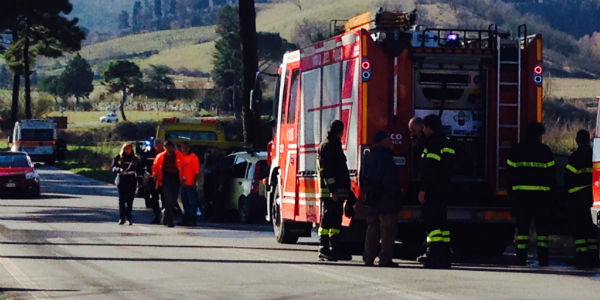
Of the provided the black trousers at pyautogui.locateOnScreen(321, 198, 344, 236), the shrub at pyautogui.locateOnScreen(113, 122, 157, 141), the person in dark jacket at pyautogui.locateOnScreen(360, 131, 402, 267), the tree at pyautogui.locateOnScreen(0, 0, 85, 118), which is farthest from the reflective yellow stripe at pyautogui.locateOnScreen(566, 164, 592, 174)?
the shrub at pyautogui.locateOnScreen(113, 122, 157, 141)

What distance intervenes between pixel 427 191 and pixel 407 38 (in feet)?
7.29

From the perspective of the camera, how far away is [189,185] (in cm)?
2631

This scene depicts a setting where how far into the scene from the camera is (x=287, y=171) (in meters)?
20.2

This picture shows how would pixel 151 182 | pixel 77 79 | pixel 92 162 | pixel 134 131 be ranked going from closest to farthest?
pixel 151 182 → pixel 92 162 → pixel 134 131 → pixel 77 79

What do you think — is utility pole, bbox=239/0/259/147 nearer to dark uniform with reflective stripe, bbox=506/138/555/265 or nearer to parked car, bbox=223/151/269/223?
parked car, bbox=223/151/269/223

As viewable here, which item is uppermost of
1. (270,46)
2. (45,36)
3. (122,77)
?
(270,46)

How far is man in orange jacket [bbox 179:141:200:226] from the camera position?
85.7ft

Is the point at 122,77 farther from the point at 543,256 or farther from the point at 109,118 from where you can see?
the point at 543,256

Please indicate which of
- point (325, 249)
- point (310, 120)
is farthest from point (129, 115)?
point (325, 249)

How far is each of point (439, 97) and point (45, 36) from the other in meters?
69.1

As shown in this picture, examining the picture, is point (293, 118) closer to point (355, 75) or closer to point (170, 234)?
point (355, 75)

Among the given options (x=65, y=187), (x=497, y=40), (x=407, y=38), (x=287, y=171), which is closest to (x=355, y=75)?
(x=407, y=38)

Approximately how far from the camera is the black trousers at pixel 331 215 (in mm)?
17297

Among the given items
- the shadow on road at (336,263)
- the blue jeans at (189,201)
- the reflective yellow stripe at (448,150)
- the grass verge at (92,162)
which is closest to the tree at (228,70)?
the grass verge at (92,162)
